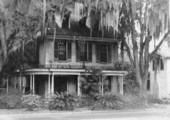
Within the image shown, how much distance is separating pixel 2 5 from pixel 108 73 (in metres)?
11.5

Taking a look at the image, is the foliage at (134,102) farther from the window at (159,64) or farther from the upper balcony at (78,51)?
the window at (159,64)

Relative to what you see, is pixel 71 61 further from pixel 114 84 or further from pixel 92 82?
pixel 114 84

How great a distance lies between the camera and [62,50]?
29078 mm

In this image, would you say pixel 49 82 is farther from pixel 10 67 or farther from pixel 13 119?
pixel 13 119

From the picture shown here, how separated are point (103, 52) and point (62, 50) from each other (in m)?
4.14

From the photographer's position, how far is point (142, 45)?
89.6 feet

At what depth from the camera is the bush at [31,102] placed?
2336cm

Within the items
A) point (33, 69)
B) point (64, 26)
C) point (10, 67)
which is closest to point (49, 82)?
point (33, 69)

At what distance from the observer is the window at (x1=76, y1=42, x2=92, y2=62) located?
97.0 ft

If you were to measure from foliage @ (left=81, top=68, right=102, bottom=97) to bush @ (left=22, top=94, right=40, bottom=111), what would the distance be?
5270 millimetres

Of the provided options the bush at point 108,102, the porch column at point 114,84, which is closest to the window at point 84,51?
the porch column at point 114,84

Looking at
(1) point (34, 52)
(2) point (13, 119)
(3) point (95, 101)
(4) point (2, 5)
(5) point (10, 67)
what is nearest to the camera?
(2) point (13, 119)

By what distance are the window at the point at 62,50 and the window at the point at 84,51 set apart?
86cm

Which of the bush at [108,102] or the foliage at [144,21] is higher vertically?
the foliage at [144,21]
